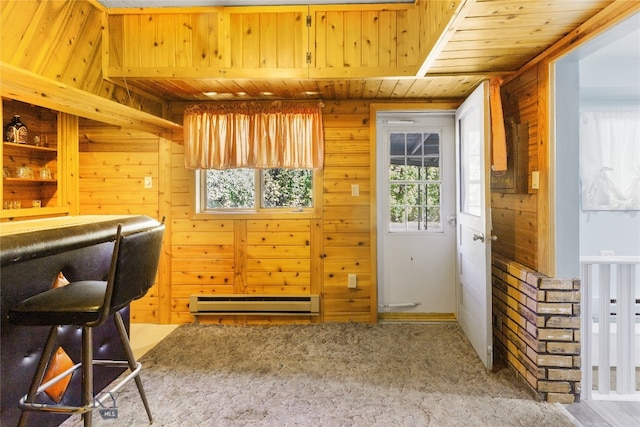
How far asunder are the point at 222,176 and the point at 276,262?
103cm

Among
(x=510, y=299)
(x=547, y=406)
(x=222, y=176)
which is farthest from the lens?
(x=222, y=176)

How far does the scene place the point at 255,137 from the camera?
3.20 m

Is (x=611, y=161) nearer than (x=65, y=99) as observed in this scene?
No

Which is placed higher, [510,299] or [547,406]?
[510,299]

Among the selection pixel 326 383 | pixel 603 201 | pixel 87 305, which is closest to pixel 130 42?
pixel 87 305

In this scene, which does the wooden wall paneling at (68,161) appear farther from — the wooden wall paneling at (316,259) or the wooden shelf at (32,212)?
the wooden wall paneling at (316,259)

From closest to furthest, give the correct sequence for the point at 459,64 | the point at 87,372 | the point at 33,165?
the point at 87,372 < the point at 459,64 < the point at 33,165

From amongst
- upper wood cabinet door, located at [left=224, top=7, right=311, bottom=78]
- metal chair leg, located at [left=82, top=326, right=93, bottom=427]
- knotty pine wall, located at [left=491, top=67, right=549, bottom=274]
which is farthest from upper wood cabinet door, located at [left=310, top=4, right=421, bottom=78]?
metal chair leg, located at [left=82, top=326, right=93, bottom=427]

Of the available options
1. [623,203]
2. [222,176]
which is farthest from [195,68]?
[623,203]

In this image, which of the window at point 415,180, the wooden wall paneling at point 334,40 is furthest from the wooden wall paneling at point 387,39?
the window at point 415,180

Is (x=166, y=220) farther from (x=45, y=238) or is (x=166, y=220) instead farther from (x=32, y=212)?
(x=45, y=238)

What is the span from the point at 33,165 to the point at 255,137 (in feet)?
6.71

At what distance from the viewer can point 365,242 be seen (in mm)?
3334

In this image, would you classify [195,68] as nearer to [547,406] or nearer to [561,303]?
[561,303]
